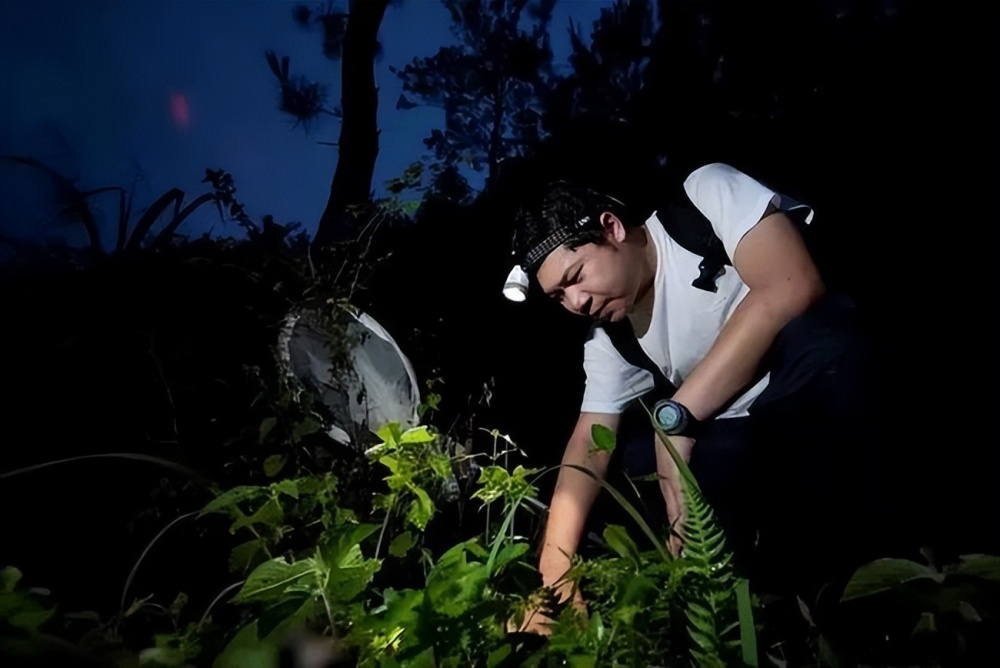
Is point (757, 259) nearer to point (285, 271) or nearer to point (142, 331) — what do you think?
point (285, 271)

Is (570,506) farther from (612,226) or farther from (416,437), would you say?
(612,226)

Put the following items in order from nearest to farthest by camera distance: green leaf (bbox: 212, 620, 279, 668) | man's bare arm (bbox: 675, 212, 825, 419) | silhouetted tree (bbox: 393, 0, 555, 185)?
green leaf (bbox: 212, 620, 279, 668) → man's bare arm (bbox: 675, 212, 825, 419) → silhouetted tree (bbox: 393, 0, 555, 185)

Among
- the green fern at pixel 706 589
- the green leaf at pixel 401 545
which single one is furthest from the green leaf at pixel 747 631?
the green leaf at pixel 401 545

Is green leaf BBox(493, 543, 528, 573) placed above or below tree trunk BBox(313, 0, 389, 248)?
below

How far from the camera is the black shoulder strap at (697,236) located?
1.52m

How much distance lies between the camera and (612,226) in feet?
5.16

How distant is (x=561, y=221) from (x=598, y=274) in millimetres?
121

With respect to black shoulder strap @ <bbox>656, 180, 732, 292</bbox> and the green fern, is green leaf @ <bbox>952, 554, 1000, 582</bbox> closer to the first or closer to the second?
the green fern

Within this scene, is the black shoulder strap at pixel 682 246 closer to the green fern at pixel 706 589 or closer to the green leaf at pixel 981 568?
the green fern at pixel 706 589

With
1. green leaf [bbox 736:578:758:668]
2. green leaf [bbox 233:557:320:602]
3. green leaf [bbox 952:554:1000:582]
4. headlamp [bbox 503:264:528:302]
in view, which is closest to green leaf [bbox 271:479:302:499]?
green leaf [bbox 233:557:320:602]

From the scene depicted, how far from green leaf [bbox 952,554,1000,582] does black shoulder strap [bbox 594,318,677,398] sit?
1.93 feet

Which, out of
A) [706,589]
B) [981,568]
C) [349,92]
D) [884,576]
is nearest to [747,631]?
[706,589]

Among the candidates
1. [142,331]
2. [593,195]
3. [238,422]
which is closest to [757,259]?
[593,195]

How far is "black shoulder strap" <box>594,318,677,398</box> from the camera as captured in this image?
1563mm
